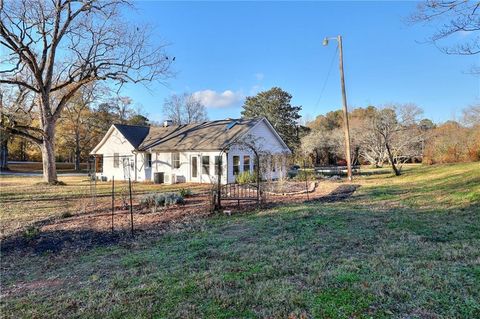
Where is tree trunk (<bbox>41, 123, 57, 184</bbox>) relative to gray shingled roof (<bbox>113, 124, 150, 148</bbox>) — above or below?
below

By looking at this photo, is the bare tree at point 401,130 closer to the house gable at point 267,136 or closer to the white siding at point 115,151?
the house gable at point 267,136

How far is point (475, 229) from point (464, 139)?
74.0 feet

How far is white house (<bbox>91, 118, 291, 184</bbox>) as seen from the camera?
19.5 m

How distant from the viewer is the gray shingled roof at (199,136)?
20.0 metres

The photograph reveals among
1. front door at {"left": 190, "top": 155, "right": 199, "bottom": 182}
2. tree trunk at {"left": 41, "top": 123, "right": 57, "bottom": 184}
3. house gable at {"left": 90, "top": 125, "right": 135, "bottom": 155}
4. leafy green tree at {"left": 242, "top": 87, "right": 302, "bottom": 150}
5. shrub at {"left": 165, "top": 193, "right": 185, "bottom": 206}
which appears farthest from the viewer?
leafy green tree at {"left": 242, "top": 87, "right": 302, "bottom": 150}

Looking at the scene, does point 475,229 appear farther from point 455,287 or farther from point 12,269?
point 12,269

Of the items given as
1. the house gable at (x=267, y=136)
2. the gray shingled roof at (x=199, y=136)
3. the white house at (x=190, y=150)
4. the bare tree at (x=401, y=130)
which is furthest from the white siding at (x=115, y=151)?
the bare tree at (x=401, y=130)

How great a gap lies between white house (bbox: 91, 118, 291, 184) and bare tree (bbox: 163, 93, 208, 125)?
27.9 meters

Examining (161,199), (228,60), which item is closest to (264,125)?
(228,60)

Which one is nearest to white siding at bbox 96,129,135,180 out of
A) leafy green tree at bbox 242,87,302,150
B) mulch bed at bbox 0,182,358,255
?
mulch bed at bbox 0,182,358,255

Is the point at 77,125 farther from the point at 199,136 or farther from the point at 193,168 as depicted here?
the point at 193,168

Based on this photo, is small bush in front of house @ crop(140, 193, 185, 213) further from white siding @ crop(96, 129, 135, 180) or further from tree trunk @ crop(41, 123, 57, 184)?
white siding @ crop(96, 129, 135, 180)

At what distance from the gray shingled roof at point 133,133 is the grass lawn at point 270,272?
1819 cm

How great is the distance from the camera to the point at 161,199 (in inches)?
425
